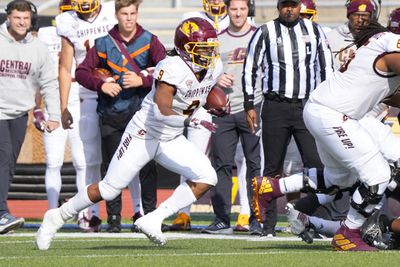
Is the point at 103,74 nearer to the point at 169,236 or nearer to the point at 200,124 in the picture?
the point at 169,236

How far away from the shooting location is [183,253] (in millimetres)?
7879

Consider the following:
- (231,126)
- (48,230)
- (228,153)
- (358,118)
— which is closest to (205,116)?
(231,126)

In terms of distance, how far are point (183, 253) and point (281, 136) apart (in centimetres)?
223

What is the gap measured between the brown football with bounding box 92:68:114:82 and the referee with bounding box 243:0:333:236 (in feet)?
3.85

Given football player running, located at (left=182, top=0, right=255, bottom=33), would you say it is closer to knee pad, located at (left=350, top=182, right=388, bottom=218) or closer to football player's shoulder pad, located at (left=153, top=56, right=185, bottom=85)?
football player's shoulder pad, located at (left=153, top=56, right=185, bottom=85)

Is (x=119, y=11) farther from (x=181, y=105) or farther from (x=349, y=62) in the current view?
(x=349, y=62)

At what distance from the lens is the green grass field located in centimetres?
719

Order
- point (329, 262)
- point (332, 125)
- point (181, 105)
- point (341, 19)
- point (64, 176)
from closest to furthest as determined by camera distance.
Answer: point (329, 262) < point (332, 125) < point (181, 105) < point (64, 176) < point (341, 19)

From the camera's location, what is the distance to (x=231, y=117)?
35.3ft

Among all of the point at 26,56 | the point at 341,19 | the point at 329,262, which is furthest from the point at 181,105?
the point at 341,19

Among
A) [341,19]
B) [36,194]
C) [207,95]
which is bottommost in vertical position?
[36,194]

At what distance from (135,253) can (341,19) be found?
1043 centimetres

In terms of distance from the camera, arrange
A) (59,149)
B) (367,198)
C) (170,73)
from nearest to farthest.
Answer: (367,198)
(170,73)
(59,149)

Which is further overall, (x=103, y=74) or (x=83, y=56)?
(x=83, y=56)
